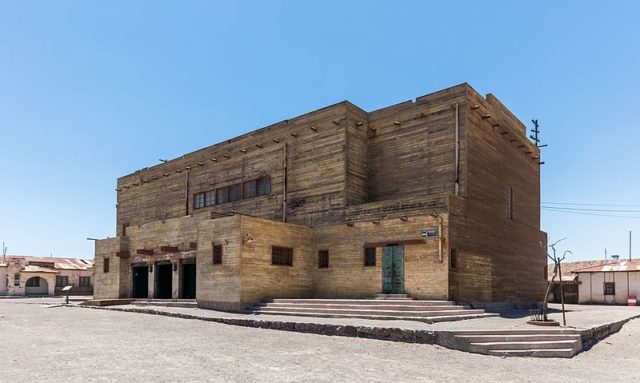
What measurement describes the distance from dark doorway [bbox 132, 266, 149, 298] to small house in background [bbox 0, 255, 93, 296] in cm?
2992

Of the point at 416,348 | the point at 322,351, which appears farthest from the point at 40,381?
the point at 416,348

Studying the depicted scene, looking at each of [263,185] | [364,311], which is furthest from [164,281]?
[364,311]

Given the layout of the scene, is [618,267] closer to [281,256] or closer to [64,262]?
[281,256]

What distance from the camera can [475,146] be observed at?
23344mm

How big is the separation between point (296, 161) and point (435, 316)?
41.8 ft

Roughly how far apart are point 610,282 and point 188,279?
36085 mm

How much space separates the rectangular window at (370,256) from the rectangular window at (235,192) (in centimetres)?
1052

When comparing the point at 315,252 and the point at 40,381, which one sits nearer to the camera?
the point at 40,381

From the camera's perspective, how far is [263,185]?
29406 mm

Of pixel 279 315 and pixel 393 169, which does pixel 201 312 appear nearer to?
pixel 279 315

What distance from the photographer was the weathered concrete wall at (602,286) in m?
41.6

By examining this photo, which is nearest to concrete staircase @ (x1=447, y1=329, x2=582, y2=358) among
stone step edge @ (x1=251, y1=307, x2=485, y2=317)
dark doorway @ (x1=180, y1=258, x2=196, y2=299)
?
stone step edge @ (x1=251, y1=307, x2=485, y2=317)

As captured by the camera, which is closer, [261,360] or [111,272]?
[261,360]

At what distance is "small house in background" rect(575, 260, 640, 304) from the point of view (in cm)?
4166
